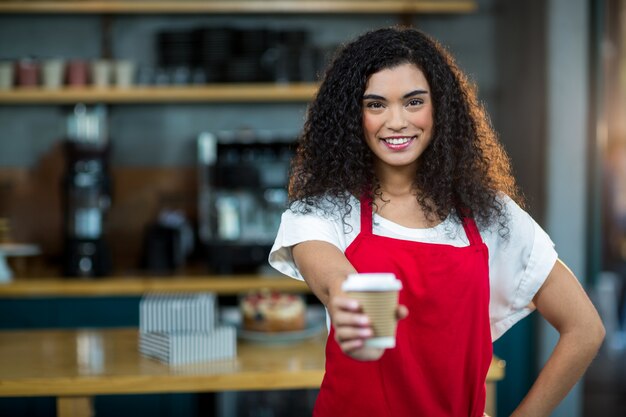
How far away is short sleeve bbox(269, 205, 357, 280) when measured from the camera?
1447 mm

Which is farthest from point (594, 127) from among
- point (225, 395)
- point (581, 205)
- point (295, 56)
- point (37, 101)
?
point (37, 101)

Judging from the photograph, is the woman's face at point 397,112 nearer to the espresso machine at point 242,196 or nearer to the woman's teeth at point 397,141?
the woman's teeth at point 397,141

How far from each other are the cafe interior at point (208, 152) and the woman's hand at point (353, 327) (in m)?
1.41

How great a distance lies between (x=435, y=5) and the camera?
4090 millimetres

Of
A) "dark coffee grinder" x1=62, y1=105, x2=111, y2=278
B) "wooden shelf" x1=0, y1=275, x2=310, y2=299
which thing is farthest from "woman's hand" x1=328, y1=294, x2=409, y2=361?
"dark coffee grinder" x1=62, y1=105, x2=111, y2=278

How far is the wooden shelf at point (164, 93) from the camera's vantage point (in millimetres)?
4008

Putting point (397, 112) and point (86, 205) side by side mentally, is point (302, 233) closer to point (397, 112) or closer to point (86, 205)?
point (397, 112)

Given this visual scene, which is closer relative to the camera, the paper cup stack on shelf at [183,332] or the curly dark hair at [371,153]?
the curly dark hair at [371,153]

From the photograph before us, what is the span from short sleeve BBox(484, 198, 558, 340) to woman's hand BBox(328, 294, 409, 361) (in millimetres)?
462

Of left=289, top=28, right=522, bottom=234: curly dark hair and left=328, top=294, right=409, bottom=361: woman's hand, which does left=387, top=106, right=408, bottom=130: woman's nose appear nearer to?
left=289, top=28, right=522, bottom=234: curly dark hair

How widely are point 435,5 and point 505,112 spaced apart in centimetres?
66

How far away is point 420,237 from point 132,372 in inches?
41.4

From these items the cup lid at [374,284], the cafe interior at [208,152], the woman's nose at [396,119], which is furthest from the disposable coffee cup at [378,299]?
the cafe interior at [208,152]

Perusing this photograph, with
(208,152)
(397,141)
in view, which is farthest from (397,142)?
(208,152)
